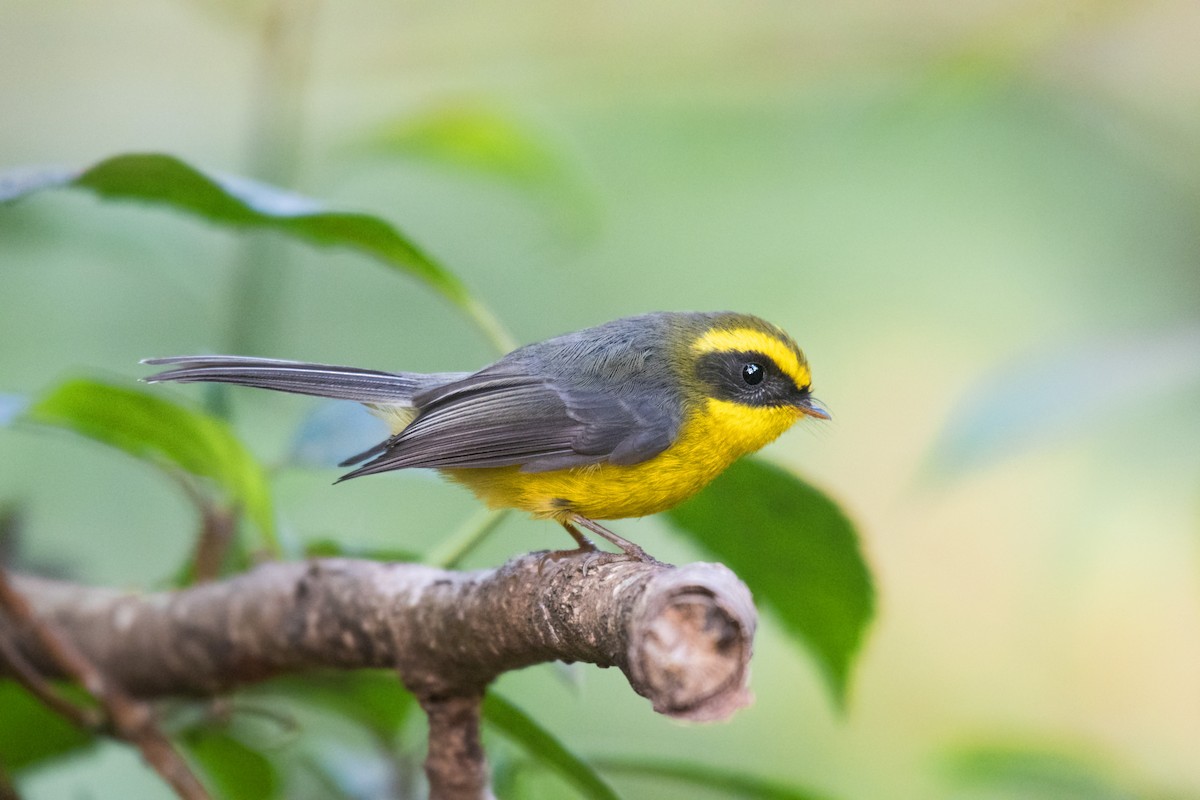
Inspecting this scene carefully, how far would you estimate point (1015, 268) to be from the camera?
5410mm

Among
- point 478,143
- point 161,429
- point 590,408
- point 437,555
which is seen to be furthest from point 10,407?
point 478,143

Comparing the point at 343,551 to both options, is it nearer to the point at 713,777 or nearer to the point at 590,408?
the point at 590,408

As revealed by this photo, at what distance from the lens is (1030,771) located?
2211mm

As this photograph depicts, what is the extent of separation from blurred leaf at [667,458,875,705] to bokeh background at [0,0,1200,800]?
1302mm

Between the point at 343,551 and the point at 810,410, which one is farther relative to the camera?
the point at 810,410

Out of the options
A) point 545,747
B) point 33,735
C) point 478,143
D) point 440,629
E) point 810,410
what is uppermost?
point 478,143

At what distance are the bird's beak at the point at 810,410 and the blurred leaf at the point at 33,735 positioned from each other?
5.06ft

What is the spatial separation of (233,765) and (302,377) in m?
0.80

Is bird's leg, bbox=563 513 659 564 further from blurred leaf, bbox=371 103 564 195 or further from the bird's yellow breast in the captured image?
blurred leaf, bbox=371 103 564 195

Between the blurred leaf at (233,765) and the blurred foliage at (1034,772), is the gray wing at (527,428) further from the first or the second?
the blurred foliage at (1034,772)

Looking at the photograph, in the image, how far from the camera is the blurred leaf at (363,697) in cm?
224

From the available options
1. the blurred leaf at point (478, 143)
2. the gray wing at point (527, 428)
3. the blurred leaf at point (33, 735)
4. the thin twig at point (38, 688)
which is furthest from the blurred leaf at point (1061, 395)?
the blurred leaf at point (33, 735)

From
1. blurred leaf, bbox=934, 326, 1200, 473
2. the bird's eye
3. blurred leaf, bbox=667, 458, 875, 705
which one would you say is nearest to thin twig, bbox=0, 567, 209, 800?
blurred leaf, bbox=667, 458, 875, 705

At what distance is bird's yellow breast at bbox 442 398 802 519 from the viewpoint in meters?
2.10
